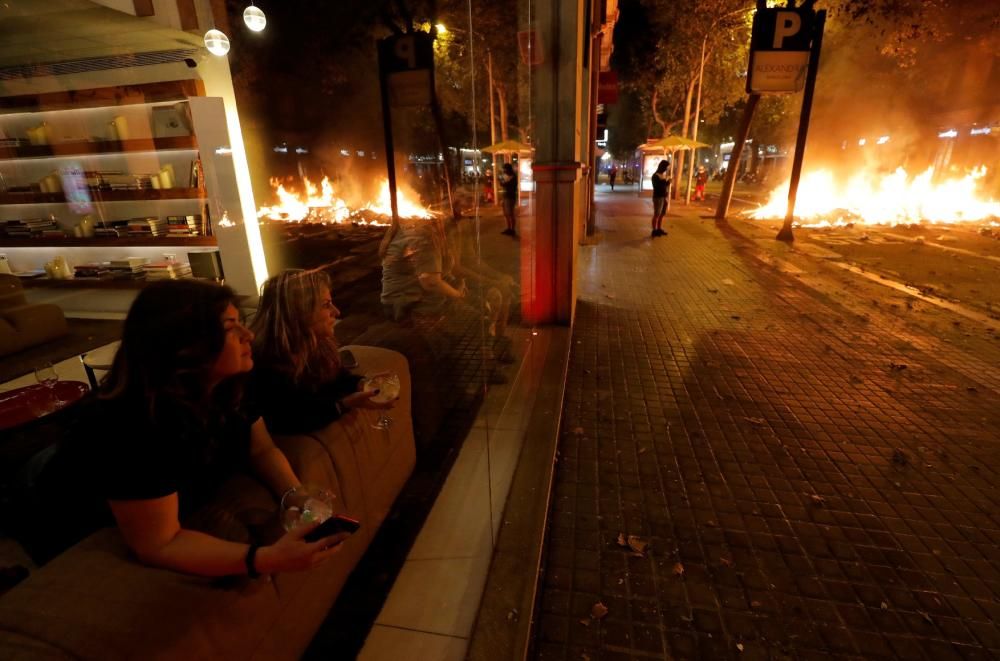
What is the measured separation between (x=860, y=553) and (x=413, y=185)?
482 centimetres

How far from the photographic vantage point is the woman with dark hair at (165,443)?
4.33 ft

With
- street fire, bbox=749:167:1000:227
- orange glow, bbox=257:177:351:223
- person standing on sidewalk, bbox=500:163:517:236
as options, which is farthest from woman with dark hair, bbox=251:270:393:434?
street fire, bbox=749:167:1000:227

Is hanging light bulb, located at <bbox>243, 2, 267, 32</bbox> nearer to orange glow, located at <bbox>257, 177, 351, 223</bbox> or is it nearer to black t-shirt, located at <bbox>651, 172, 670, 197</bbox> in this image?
orange glow, located at <bbox>257, 177, 351, 223</bbox>

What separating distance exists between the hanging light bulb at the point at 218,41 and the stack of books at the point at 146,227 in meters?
1.69

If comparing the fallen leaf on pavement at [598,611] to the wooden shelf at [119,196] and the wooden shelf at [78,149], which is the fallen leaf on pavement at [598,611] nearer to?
the wooden shelf at [119,196]

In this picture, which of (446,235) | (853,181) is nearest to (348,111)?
(446,235)

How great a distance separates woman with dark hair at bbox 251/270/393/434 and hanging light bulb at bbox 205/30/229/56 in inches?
125

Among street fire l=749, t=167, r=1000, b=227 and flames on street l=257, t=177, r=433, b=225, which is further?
street fire l=749, t=167, r=1000, b=227

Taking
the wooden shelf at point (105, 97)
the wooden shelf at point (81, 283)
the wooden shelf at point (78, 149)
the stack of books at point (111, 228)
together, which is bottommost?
the wooden shelf at point (81, 283)

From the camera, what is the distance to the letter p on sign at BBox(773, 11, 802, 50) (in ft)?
34.6

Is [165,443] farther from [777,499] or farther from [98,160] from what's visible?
[98,160]

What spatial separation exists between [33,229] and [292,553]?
14.2 ft

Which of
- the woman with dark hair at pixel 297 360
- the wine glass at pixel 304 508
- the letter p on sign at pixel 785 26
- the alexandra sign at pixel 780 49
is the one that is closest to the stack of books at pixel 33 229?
the woman with dark hair at pixel 297 360

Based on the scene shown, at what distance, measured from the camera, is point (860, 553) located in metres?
2.53
